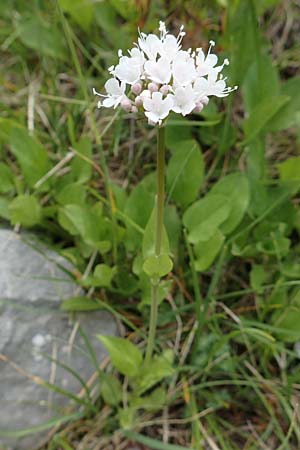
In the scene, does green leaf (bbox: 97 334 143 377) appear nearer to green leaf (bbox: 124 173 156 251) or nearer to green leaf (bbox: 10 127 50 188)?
green leaf (bbox: 124 173 156 251)

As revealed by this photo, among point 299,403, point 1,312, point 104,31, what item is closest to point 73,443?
point 1,312

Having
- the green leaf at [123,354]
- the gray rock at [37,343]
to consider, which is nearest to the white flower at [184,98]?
the green leaf at [123,354]

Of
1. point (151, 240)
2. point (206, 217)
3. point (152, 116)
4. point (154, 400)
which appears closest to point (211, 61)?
point (152, 116)

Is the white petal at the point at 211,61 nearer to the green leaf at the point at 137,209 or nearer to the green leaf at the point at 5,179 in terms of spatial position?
the green leaf at the point at 137,209

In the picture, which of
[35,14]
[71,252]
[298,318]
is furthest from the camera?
[35,14]

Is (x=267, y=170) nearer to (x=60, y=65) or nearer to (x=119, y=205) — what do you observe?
(x=119, y=205)

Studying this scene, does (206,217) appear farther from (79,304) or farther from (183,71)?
(183,71)
